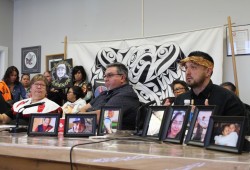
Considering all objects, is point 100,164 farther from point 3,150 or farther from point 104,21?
point 104,21

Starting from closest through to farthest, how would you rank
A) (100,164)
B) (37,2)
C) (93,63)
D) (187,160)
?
(187,160) < (100,164) < (93,63) < (37,2)

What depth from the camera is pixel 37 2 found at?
5.28 meters

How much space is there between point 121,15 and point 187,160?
382 cm

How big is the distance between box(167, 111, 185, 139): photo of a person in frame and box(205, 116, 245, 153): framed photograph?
0.15 m

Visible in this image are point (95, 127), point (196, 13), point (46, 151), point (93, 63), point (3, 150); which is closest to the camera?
point (46, 151)

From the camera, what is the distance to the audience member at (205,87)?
177 cm

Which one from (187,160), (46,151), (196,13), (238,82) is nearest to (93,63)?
(196,13)

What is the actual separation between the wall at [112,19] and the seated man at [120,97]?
1.60 metres

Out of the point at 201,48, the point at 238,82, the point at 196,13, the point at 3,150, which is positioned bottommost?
the point at 3,150

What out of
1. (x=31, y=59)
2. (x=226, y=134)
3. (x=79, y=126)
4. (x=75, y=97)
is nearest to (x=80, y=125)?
(x=79, y=126)

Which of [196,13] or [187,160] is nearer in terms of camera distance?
[187,160]

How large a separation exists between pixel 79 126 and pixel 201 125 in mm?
565

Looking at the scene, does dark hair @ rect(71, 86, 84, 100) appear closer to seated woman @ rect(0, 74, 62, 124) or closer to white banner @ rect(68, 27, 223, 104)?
white banner @ rect(68, 27, 223, 104)

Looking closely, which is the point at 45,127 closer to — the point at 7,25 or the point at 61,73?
the point at 61,73
